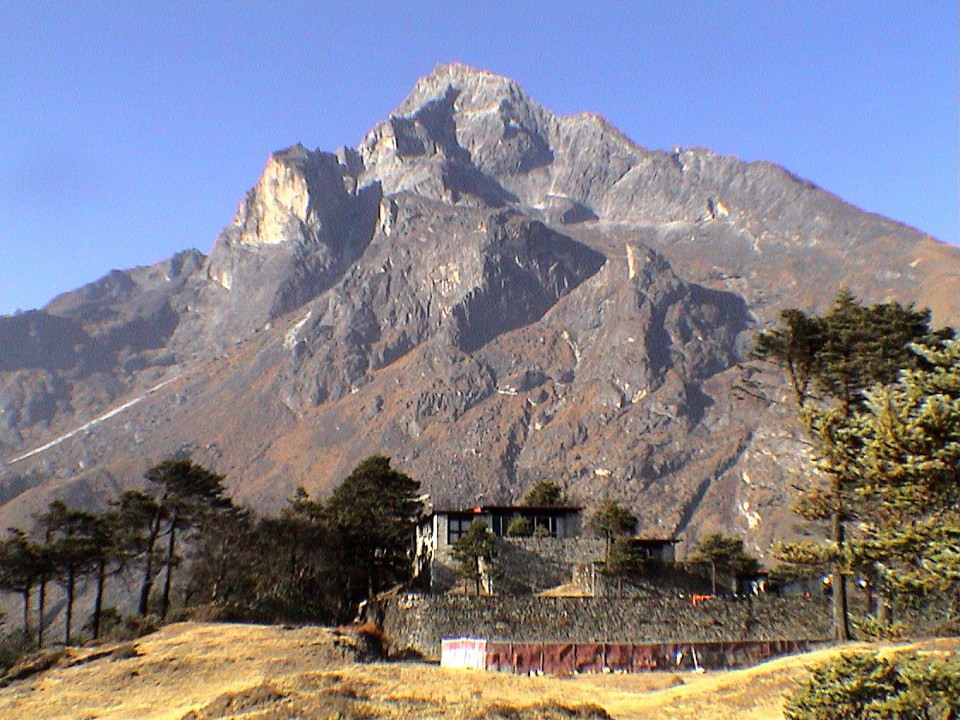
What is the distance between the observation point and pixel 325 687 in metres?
23.8

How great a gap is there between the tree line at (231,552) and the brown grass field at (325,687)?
12552 millimetres

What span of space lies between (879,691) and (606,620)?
68.2 feet

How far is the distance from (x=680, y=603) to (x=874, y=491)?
67.9 ft

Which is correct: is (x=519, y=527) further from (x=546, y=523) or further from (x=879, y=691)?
(x=879, y=691)

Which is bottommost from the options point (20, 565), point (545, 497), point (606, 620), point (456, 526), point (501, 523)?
point (606, 620)

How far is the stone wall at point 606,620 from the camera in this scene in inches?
1404

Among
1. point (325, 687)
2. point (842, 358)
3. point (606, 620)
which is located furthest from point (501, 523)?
point (325, 687)

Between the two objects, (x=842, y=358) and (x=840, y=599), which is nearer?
(x=840, y=599)

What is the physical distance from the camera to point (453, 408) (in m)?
193

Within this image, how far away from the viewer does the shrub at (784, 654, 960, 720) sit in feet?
48.4

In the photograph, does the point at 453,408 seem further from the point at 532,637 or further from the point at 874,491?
the point at 874,491

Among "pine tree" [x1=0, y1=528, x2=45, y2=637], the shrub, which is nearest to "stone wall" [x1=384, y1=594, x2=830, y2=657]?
the shrub

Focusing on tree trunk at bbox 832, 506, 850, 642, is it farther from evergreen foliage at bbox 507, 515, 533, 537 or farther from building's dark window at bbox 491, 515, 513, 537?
building's dark window at bbox 491, 515, 513, 537

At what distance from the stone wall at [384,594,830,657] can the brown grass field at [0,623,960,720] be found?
4520 millimetres
